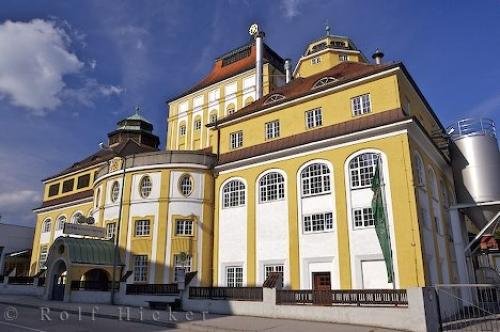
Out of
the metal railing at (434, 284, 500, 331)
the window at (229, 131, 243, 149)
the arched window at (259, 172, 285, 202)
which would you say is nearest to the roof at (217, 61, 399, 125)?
the window at (229, 131, 243, 149)

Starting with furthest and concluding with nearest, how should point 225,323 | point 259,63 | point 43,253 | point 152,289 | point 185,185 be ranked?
point 43,253, point 259,63, point 185,185, point 152,289, point 225,323

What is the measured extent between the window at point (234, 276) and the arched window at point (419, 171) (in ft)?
41.5

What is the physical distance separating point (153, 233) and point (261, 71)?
19.4 m

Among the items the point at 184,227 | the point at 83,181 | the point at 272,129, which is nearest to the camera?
the point at 272,129

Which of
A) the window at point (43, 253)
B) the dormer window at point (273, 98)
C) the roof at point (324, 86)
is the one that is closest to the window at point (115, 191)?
the roof at point (324, 86)

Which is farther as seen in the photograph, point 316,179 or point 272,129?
point 272,129

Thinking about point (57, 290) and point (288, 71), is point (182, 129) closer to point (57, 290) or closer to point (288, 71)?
point (288, 71)

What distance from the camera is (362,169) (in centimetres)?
2372

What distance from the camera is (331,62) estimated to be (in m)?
38.1

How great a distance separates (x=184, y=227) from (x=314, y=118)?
40.0 feet

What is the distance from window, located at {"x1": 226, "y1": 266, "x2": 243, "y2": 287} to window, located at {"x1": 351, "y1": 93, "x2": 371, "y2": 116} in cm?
1283

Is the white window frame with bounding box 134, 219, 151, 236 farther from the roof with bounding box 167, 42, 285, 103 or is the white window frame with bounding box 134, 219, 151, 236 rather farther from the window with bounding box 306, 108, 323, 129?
the roof with bounding box 167, 42, 285, 103

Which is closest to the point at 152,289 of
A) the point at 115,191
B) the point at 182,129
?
the point at 115,191

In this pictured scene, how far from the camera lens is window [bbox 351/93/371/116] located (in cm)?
2516
